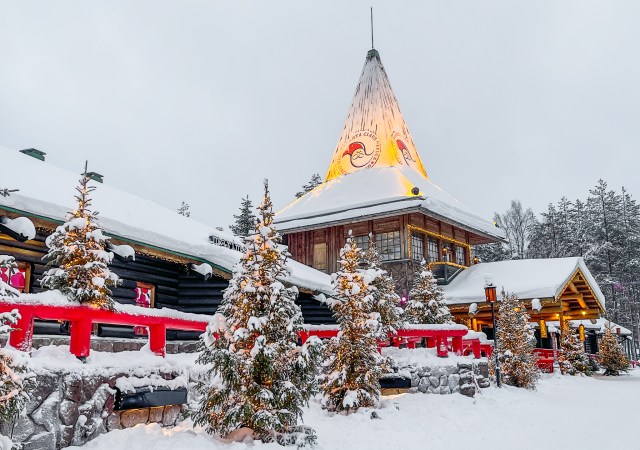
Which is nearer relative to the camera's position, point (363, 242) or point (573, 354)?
point (573, 354)

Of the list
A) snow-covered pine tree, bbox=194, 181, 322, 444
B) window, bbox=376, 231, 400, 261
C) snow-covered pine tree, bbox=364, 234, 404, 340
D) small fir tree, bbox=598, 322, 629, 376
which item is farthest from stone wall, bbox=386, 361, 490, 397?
small fir tree, bbox=598, 322, 629, 376

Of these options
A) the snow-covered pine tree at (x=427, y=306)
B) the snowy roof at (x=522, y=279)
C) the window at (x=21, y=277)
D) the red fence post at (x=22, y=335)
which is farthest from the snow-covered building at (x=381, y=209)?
the red fence post at (x=22, y=335)

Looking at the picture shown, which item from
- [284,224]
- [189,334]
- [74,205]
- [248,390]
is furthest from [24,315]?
[284,224]

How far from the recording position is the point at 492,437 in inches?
365

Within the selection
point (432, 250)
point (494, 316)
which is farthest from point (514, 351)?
point (432, 250)

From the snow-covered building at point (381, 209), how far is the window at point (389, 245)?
0.15 feet

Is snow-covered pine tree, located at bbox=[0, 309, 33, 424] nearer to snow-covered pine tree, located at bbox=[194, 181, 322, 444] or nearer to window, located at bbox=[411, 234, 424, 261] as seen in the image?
snow-covered pine tree, located at bbox=[194, 181, 322, 444]

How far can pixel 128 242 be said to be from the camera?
11320 mm

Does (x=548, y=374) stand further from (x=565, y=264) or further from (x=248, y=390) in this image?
(x=248, y=390)

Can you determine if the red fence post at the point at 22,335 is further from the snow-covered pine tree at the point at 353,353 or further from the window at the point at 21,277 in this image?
the snow-covered pine tree at the point at 353,353

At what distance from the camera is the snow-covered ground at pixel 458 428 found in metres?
6.81

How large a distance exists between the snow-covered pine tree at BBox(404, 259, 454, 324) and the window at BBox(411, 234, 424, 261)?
24.3 ft

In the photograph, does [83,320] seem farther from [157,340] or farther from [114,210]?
[114,210]

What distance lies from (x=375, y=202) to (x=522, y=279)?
7.27 meters
